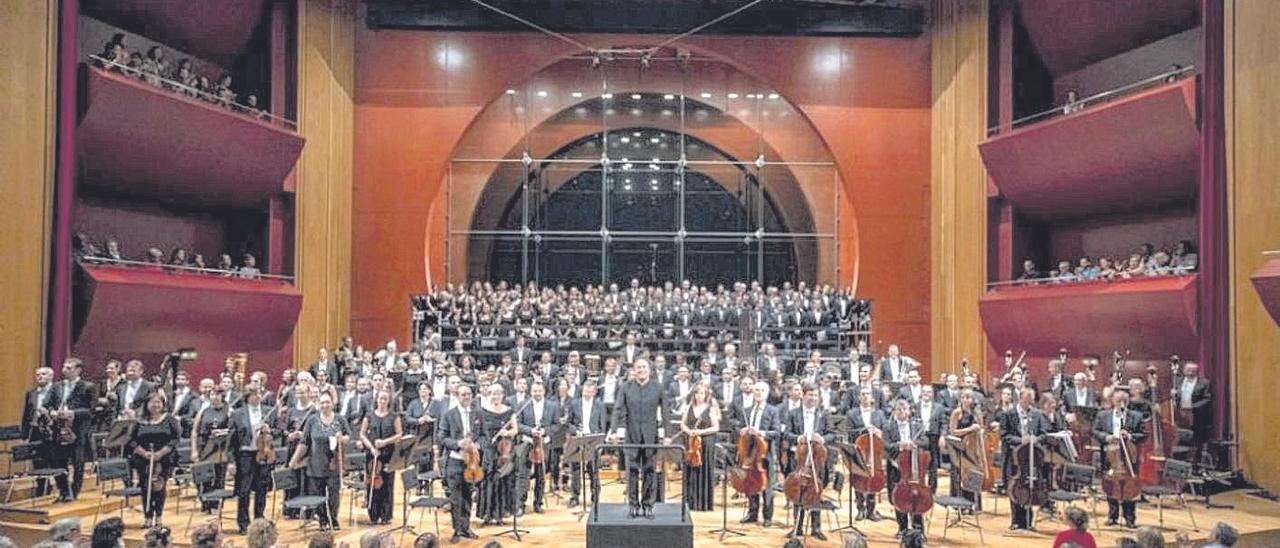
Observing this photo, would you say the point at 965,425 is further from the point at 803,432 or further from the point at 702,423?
the point at 702,423

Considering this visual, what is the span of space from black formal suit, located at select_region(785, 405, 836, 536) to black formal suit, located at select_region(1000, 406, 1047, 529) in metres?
2.01

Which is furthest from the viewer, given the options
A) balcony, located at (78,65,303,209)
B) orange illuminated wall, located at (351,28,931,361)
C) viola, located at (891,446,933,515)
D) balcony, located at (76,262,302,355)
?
orange illuminated wall, located at (351,28,931,361)

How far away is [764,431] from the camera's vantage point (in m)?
10.8

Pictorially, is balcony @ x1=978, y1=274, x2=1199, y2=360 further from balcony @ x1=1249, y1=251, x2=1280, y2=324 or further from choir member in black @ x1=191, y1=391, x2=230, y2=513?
choir member in black @ x1=191, y1=391, x2=230, y2=513

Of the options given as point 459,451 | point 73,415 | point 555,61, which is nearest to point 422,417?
point 459,451

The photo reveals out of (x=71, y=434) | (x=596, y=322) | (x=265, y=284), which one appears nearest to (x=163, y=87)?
(x=265, y=284)

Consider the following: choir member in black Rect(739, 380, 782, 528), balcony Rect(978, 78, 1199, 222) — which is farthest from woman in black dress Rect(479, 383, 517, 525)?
balcony Rect(978, 78, 1199, 222)

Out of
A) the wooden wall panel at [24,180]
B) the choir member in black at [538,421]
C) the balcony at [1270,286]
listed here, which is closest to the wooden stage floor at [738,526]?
the choir member in black at [538,421]

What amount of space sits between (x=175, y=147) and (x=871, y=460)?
12419mm

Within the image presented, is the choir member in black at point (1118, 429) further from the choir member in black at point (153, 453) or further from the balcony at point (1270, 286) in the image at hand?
the choir member in black at point (153, 453)

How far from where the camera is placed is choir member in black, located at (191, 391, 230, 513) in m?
10.7

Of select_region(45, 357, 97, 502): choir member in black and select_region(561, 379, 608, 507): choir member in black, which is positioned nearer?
select_region(45, 357, 97, 502): choir member in black

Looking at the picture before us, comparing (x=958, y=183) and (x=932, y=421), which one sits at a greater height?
(x=958, y=183)

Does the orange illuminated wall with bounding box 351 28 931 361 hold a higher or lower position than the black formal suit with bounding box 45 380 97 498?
higher
